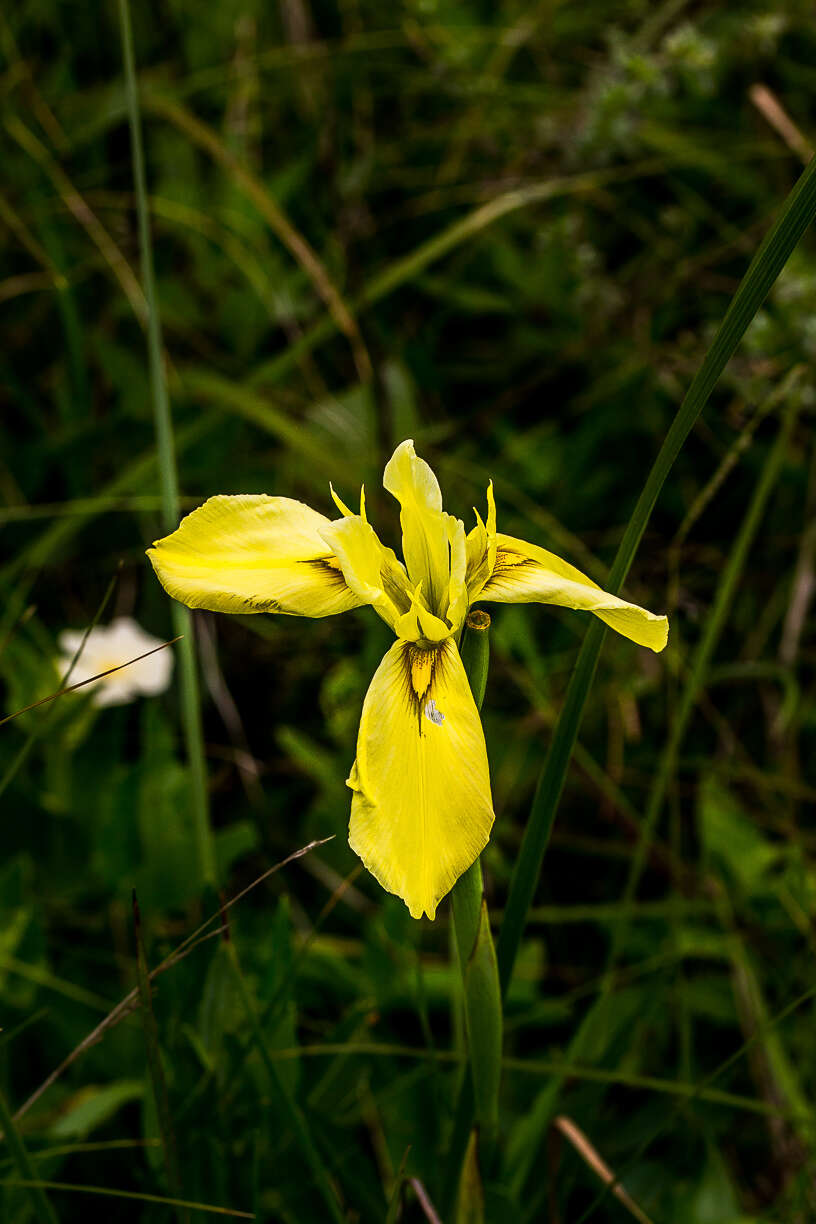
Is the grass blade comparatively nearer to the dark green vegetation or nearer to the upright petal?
the dark green vegetation

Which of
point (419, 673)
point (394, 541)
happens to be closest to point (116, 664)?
point (394, 541)

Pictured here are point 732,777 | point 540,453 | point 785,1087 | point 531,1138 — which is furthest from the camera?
point 540,453

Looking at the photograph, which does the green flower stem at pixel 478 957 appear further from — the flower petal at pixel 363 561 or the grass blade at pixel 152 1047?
the grass blade at pixel 152 1047

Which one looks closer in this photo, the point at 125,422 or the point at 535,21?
the point at 125,422

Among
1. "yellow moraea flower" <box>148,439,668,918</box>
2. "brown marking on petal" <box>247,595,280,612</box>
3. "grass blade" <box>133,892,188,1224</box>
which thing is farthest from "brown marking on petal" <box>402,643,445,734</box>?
"grass blade" <box>133,892,188,1224</box>

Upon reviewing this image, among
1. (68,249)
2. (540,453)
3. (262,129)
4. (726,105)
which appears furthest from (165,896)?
(726,105)

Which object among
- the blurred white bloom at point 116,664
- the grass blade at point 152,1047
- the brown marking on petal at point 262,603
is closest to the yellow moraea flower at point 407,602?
the brown marking on petal at point 262,603

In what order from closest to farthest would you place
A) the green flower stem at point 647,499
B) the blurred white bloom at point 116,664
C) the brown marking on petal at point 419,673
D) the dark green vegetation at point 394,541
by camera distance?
the green flower stem at point 647,499 → the brown marking on petal at point 419,673 → the dark green vegetation at point 394,541 → the blurred white bloom at point 116,664

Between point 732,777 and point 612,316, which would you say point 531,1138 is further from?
point 612,316

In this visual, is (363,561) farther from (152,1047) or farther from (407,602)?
(152,1047)
